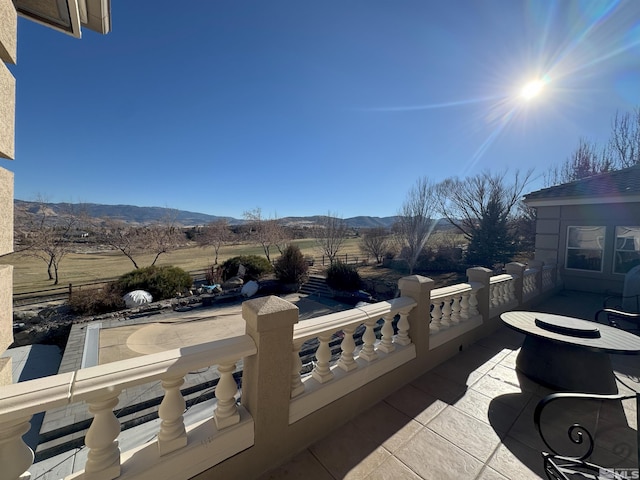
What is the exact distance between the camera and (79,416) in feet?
15.5

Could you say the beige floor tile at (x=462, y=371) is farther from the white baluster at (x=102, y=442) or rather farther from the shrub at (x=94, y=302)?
the shrub at (x=94, y=302)

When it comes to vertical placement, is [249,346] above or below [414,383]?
above

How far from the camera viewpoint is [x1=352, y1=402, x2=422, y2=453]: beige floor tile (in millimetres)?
2121

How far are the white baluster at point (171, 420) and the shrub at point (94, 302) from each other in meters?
13.7

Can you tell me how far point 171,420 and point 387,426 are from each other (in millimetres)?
1797

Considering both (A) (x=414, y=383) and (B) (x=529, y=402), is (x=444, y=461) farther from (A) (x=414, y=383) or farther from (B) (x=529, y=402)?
(B) (x=529, y=402)

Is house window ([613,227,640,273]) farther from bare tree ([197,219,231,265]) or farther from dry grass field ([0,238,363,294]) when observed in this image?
bare tree ([197,219,231,265])

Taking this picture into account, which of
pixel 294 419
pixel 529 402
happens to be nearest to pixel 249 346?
pixel 294 419

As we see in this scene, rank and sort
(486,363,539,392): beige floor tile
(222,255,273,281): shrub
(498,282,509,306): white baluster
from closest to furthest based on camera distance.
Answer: (486,363,539,392): beige floor tile < (498,282,509,306): white baluster < (222,255,273,281): shrub

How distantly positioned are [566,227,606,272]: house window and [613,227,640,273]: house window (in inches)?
12.1

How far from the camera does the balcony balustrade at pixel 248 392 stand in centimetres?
116

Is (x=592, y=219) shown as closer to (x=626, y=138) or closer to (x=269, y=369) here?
(x=626, y=138)

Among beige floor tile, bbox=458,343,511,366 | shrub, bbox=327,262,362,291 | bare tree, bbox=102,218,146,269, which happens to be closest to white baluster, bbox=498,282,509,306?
beige floor tile, bbox=458,343,511,366

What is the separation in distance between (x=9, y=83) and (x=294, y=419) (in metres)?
2.66
